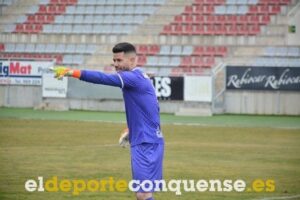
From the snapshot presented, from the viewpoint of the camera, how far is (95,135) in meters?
24.6

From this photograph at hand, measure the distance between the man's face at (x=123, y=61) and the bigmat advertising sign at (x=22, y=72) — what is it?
97.7 feet

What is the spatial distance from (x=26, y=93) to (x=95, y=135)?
14.9m

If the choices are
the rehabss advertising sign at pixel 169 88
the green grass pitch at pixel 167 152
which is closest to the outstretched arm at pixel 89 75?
the green grass pitch at pixel 167 152

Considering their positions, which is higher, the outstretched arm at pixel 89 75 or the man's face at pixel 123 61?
the man's face at pixel 123 61

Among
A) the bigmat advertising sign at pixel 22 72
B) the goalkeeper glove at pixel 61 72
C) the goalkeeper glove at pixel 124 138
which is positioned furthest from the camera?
the bigmat advertising sign at pixel 22 72

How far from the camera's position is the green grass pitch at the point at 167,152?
1411 cm

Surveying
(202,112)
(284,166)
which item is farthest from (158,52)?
(284,166)

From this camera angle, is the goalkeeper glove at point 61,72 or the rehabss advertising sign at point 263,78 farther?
the rehabss advertising sign at point 263,78

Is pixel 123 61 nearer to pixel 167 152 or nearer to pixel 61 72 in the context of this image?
pixel 61 72

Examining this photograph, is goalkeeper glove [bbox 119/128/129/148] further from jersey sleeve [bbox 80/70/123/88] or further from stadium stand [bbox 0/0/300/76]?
stadium stand [bbox 0/0/300/76]

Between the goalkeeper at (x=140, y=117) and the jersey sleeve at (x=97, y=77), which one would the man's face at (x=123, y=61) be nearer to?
the goalkeeper at (x=140, y=117)

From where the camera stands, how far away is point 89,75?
8664mm

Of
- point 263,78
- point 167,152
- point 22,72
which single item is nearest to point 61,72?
point 167,152

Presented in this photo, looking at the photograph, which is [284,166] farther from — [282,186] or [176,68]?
[176,68]
